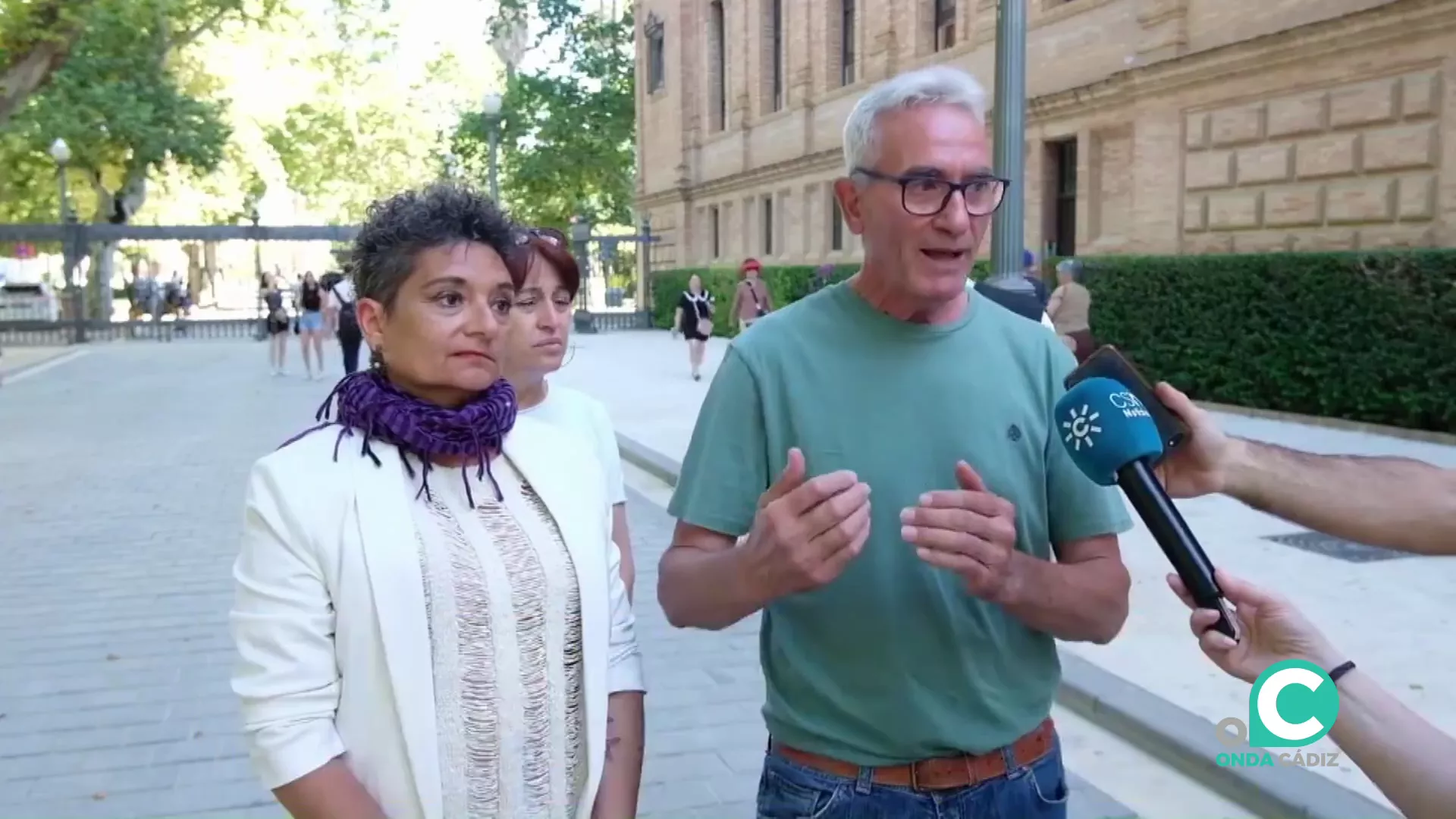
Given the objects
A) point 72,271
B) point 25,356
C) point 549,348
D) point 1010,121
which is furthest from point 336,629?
point 72,271

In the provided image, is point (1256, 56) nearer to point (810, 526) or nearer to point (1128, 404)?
point (1128, 404)

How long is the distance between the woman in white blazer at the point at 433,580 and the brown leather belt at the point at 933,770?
38cm

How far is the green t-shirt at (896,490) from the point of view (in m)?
2.21

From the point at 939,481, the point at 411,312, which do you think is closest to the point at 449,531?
the point at 411,312

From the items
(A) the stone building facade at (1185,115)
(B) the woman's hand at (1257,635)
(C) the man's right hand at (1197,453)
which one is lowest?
(B) the woman's hand at (1257,635)

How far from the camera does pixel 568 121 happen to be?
135 feet

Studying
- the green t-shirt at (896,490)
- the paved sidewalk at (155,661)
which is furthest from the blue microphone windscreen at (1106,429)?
the paved sidewalk at (155,661)

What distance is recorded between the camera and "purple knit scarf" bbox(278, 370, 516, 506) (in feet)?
6.92

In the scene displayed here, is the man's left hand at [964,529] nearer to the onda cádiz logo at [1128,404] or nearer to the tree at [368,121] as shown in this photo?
the onda cádiz logo at [1128,404]

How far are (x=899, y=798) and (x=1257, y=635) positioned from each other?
0.72 meters

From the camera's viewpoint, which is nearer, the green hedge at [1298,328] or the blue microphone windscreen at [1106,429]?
the blue microphone windscreen at [1106,429]

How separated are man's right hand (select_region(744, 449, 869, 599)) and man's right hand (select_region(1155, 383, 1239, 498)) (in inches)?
21.2

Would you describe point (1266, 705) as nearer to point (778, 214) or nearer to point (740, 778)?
point (740, 778)

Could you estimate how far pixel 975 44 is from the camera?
2161 centimetres
